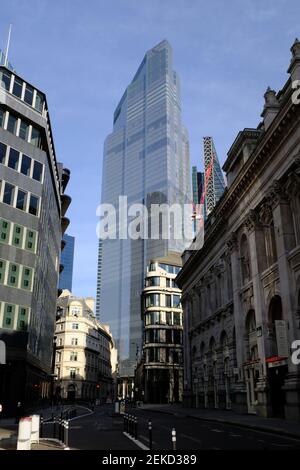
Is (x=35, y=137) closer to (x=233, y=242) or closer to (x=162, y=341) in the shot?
(x=233, y=242)

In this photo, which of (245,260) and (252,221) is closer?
(252,221)

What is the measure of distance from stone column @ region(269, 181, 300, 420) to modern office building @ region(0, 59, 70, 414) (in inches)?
899

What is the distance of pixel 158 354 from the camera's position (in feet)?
304

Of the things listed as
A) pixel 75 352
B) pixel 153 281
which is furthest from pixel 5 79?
pixel 75 352

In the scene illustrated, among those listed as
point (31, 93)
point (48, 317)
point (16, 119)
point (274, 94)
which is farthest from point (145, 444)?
point (48, 317)

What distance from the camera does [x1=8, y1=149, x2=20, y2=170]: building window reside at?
1680 inches

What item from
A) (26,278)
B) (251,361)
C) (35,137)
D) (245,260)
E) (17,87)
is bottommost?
(251,361)

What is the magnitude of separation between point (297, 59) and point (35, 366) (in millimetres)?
37824

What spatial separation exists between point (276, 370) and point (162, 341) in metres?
63.8

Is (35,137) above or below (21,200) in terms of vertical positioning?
above

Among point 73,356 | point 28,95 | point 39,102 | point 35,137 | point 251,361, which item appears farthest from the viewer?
point 73,356

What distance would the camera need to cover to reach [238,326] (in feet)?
127
